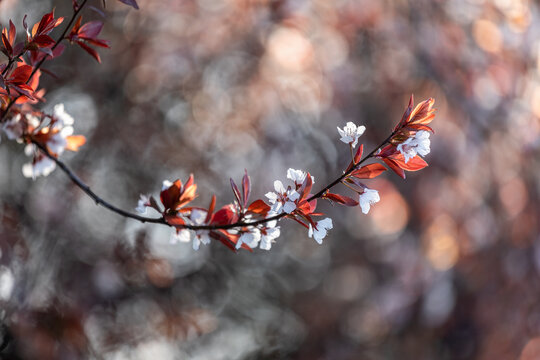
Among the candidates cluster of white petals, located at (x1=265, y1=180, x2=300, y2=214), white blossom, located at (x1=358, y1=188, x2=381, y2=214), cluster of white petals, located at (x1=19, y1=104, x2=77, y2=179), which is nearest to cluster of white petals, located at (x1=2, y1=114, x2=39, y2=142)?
cluster of white petals, located at (x1=19, y1=104, x2=77, y2=179)

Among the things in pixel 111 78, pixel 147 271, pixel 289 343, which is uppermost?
pixel 111 78

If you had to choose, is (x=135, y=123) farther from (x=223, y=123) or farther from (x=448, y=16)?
(x=448, y=16)

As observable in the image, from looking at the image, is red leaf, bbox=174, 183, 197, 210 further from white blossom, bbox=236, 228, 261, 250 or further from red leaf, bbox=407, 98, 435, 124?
red leaf, bbox=407, 98, 435, 124

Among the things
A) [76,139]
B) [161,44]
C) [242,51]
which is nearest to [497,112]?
[242,51]

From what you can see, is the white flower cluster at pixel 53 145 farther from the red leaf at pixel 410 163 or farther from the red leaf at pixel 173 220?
the red leaf at pixel 410 163

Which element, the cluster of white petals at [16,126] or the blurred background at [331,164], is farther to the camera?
the blurred background at [331,164]

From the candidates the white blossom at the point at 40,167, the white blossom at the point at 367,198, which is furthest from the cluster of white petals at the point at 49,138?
the white blossom at the point at 367,198

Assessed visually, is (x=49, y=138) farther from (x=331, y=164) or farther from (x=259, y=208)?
(x=331, y=164)
